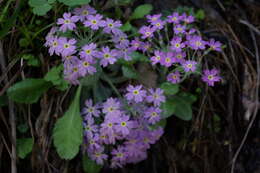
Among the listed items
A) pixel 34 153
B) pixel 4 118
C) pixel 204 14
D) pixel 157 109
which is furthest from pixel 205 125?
pixel 4 118

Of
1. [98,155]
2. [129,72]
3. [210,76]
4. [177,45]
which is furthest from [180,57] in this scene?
[98,155]

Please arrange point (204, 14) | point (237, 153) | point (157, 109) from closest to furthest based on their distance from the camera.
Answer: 1. point (157, 109)
2. point (237, 153)
3. point (204, 14)

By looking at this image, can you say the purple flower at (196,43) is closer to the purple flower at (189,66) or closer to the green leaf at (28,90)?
the purple flower at (189,66)

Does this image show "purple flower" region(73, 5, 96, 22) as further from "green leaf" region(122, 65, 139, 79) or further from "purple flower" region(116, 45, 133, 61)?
"green leaf" region(122, 65, 139, 79)

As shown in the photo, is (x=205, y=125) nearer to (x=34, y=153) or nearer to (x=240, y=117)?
(x=240, y=117)

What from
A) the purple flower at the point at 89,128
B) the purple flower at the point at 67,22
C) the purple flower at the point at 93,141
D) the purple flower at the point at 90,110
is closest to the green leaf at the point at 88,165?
the purple flower at the point at 93,141

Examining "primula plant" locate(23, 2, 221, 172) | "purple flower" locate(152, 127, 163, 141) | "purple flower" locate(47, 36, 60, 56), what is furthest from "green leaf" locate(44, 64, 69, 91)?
"purple flower" locate(152, 127, 163, 141)

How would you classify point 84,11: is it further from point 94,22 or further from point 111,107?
point 111,107
